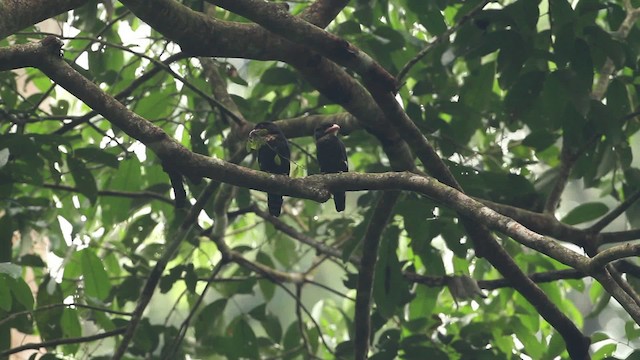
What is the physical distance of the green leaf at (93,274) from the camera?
4.43 meters

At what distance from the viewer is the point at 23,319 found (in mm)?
4051

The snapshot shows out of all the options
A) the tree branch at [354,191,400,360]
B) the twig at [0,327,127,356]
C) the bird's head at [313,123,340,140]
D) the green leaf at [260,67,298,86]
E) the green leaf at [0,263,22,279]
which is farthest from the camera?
the green leaf at [260,67,298,86]

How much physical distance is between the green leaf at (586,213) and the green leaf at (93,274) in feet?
7.28

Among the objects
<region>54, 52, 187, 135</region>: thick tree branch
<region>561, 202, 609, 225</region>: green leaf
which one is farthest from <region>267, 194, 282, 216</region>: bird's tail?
<region>561, 202, 609, 225</region>: green leaf

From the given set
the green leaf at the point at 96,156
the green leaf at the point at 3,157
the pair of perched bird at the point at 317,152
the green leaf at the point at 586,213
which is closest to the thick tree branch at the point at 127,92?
the green leaf at the point at 96,156

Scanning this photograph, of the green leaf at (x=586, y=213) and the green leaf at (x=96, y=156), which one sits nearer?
the green leaf at (x=96, y=156)

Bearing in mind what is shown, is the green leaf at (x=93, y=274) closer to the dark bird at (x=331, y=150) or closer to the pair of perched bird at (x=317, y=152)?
the pair of perched bird at (x=317, y=152)

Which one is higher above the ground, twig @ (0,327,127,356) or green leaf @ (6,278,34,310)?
green leaf @ (6,278,34,310)

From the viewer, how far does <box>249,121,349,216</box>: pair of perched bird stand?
3910 millimetres

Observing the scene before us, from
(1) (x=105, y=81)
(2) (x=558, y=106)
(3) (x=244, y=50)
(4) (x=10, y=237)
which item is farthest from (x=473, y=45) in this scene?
(4) (x=10, y=237)

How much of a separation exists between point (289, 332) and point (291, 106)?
4.07 ft

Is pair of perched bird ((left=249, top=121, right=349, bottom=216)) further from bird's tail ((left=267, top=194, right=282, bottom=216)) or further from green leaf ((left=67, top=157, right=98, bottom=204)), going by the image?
green leaf ((left=67, top=157, right=98, bottom=204))

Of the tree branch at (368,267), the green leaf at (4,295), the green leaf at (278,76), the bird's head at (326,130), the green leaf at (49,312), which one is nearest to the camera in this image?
the green leaf at (4,295)

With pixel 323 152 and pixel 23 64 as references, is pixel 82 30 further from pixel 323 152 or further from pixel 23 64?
pixel 23 64
